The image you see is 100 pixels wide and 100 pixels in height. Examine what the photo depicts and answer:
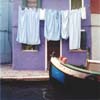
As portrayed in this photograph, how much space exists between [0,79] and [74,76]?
10.8ft

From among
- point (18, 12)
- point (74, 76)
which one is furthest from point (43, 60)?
point (74, 76)

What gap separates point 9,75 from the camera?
672 inches

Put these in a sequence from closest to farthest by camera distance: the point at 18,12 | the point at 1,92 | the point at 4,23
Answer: the point at 1,92 < the point at 18,12 < the point at 4,23

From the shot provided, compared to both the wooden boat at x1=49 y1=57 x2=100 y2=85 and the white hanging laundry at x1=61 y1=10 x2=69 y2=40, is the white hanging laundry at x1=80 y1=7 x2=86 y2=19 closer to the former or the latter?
the white hanging laundry at x1=61 y1=10 x2=69 y2=40

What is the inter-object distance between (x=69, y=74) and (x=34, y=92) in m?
1.62

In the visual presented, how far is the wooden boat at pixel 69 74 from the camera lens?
50.2 feet

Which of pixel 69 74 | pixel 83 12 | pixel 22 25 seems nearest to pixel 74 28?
pixel 83 12

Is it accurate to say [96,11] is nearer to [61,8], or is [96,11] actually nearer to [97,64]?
[61,8]

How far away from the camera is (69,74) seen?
15.4 meters

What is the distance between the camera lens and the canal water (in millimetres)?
14312

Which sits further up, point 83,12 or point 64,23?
point 83,12

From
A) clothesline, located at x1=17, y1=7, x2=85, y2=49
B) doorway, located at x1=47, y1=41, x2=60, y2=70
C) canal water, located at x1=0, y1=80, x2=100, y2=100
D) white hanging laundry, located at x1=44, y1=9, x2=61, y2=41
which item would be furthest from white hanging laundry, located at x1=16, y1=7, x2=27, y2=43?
canal water, located at x1=0, y1=80, x2=100, y2=100

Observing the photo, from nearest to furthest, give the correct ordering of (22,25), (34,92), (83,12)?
(34,92) < (83,12) < (22,25)

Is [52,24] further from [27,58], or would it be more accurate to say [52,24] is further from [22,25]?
[27,58]
